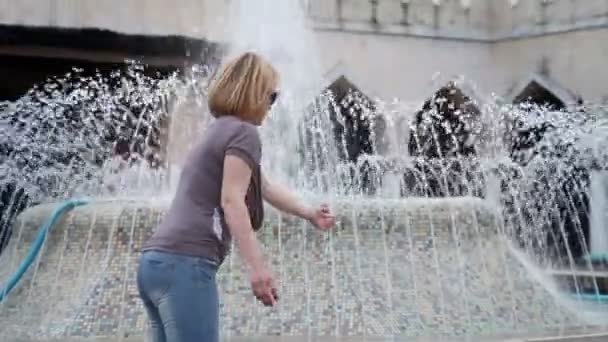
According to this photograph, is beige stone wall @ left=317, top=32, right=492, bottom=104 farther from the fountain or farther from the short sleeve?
the short sleeve

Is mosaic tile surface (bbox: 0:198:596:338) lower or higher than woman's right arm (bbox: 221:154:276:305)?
higher

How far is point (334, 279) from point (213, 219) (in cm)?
259

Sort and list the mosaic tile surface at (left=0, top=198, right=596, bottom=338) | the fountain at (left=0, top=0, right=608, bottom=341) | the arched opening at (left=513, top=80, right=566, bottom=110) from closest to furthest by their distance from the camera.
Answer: the mosaic tile surface at (left=0, top=198, right=596, bottom=338)
the fountain at (left=0, top=0, right=608, bottom=341)
the arched opening at (left=513, top=80, right=566, bottom=110)

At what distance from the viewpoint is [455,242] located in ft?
17.4

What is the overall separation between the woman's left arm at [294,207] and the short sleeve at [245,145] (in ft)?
0.77

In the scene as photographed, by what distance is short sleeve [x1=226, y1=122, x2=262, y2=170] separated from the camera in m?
2.34

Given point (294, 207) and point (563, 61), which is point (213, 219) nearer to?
point (294, 207)

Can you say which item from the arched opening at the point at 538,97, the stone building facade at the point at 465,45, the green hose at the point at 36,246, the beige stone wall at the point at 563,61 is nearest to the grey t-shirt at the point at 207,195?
the green hose at the point at 36,246

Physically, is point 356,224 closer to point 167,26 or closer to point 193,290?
point 193,290

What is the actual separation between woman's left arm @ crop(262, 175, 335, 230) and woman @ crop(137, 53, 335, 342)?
0.14 metres

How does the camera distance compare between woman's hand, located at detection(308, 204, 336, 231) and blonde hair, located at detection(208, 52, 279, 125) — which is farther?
woman's hand, located at detection(308, 204, 336, 231)

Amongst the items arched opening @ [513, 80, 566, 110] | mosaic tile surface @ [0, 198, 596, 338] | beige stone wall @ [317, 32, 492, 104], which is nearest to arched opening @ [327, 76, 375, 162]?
beige stone wall @ [317, 32, 492, 104]

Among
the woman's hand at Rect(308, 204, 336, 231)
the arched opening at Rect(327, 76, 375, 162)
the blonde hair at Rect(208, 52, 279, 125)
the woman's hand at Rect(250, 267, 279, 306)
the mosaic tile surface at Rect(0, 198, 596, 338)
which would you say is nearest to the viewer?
the woman's hand at Rect(250, 267, 279, 306)

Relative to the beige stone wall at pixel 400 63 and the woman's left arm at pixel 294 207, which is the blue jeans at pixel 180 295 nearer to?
the woman's left arm at pixel 294 207
